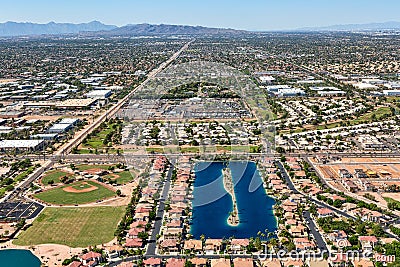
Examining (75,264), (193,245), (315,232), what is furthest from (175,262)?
(315,232)

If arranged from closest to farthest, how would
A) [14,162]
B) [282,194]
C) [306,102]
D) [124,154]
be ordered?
[282,194], [14,162], [124,154], [306,102]

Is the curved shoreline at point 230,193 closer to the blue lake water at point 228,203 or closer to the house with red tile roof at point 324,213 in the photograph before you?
the blue lake water at point 228,203

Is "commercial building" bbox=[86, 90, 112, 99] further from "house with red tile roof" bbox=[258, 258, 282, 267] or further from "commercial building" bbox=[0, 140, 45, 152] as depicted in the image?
"house with red tile roof" bbox=[258, 258, 282, 267]

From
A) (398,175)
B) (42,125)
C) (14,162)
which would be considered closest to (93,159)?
(14,162)

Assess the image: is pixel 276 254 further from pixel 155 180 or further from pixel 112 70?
pixel 112 70

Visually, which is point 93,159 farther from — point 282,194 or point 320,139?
point 320,139

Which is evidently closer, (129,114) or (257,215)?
(257,215)

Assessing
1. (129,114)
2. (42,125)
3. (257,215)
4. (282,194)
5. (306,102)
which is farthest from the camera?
(306,102)
